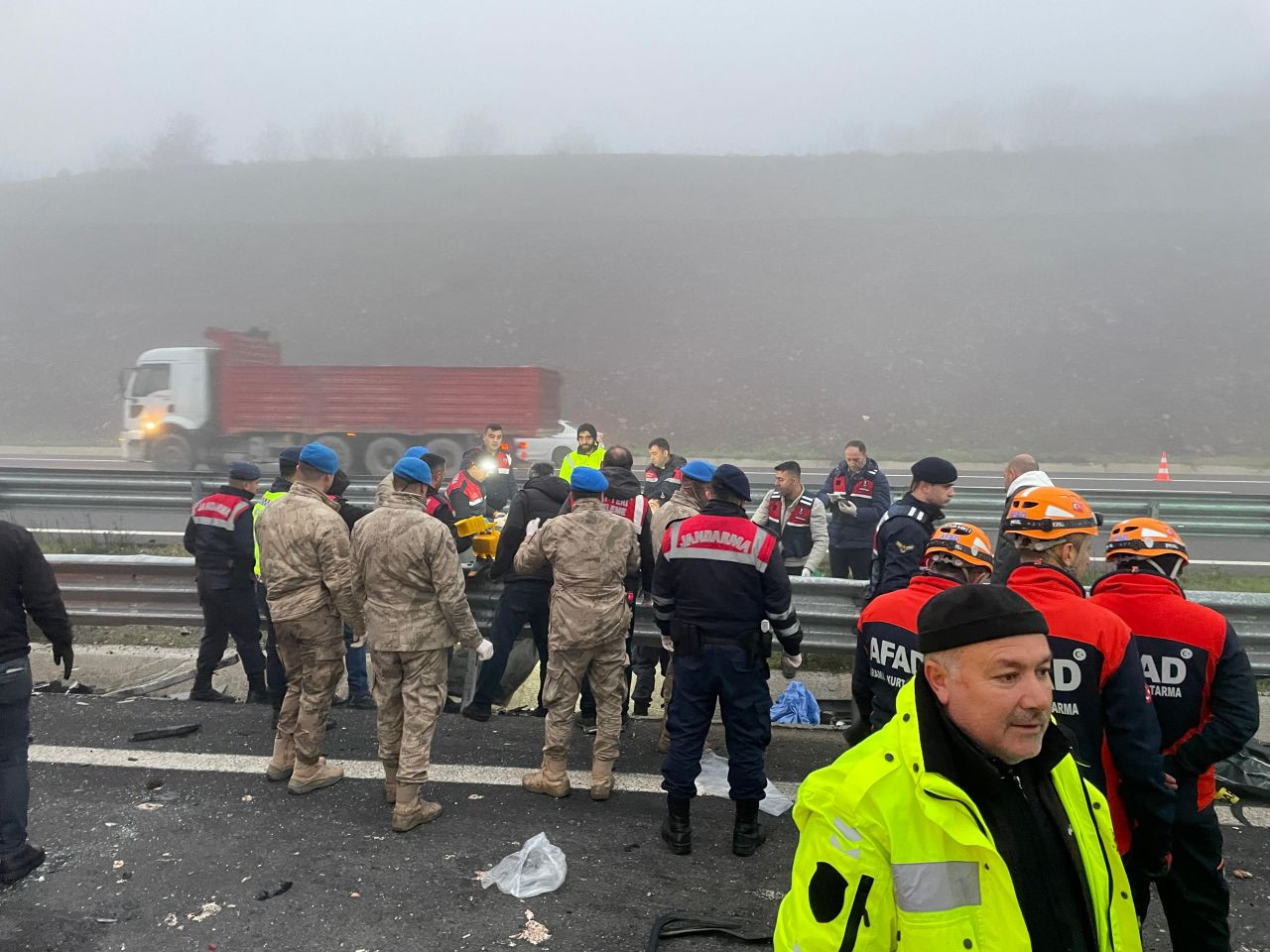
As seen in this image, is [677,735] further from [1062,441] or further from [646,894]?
[1062,441]

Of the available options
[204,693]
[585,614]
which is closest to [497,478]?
[204,693]

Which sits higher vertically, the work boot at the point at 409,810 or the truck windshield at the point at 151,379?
the truck windshield at the point at 151,379

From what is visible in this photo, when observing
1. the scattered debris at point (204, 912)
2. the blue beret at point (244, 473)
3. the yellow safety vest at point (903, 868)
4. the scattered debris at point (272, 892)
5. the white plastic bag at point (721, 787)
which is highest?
the blue beret at point (244, 473)

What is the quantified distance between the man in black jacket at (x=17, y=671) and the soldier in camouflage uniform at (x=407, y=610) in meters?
1.42

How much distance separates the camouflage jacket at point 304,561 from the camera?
4.29 meters

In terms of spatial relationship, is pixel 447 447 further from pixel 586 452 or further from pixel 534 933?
pixel 534 933

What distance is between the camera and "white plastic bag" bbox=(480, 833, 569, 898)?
130 inches

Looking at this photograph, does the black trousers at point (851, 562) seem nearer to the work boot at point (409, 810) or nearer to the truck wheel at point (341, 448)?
the work boot at point (409, 810)

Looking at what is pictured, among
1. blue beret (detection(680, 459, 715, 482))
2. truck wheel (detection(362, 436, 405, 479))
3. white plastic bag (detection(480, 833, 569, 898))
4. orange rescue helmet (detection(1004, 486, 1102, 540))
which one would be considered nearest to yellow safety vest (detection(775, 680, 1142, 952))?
orange rescue helmet (detection(1004, 486, 1102, 540))

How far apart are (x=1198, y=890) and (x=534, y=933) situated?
2.45m

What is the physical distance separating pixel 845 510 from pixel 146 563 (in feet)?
20.5

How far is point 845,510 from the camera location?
7480mm

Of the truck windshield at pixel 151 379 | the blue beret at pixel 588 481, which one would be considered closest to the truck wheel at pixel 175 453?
the truck windshield at pixel 151 379

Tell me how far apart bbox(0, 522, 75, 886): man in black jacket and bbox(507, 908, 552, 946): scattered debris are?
2312mm
